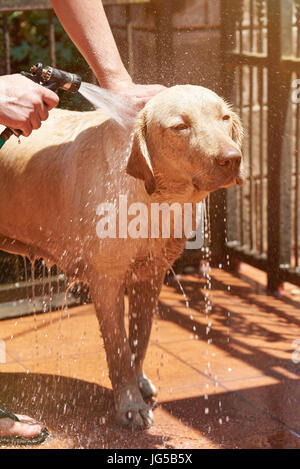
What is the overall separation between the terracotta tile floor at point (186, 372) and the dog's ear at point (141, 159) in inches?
45.6

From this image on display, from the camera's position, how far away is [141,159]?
130 inches

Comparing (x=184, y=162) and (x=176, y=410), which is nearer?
(x=184, y=162)

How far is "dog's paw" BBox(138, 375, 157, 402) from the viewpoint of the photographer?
3994mm

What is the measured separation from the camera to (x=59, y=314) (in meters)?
5.36

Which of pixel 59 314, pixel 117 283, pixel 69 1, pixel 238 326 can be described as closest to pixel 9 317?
pixel 59 314

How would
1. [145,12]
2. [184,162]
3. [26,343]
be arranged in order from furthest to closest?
[145,12]
[26,343]
[184,162]

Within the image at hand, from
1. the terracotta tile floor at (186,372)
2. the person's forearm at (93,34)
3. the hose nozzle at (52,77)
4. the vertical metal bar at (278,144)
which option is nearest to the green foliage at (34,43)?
the vertical metal bar at (278,144)

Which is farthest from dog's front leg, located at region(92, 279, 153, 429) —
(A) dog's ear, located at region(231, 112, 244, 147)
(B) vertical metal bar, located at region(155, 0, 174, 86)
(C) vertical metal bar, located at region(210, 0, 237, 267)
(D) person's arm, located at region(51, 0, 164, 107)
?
(C) vertical metal bar, located at region(210, 0, 237, 267)

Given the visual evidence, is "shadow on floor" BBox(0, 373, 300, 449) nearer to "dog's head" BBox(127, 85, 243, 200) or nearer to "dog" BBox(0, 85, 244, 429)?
"dog" BBox(0, 85, 244, 429)

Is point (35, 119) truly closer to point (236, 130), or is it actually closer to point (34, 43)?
point (236, 130)

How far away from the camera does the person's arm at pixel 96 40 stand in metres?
3.71

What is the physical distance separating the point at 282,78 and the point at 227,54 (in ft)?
1.92

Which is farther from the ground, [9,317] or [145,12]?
[145,12]

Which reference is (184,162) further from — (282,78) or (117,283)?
(282,78)
